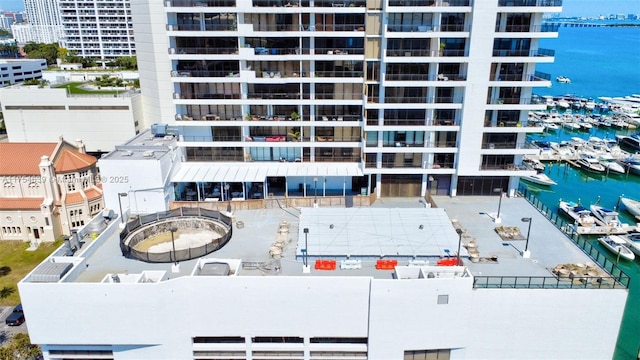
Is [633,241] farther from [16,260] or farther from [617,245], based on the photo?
[16,260]

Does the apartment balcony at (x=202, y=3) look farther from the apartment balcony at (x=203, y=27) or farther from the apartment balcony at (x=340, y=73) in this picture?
the apartment balcony at (x=340, y=73)

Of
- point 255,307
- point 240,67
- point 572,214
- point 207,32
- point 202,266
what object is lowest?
point 572,214

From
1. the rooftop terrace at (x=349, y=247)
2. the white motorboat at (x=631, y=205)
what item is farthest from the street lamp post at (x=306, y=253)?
the white motorboat at (x=631, y=205)

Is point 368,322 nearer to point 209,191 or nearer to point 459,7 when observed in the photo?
point 209,191

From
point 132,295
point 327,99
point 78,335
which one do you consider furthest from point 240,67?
point 78,335

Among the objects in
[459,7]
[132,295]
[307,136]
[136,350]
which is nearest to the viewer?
[132,295]

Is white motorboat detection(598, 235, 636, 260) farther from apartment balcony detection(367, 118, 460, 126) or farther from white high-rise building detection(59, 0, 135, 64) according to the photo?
white high-rise building detection(59, 0, 135, 64)

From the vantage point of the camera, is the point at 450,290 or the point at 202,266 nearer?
the point at 450,290
